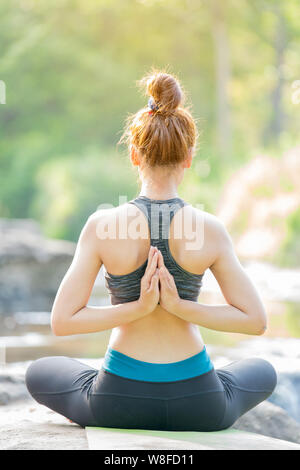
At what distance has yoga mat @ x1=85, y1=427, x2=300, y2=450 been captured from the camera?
1.80 meters

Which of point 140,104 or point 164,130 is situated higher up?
point 140,104

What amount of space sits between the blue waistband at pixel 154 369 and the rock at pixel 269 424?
73 cm

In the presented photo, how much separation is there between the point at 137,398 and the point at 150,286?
32cm

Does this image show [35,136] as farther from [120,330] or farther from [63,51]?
[120,330]

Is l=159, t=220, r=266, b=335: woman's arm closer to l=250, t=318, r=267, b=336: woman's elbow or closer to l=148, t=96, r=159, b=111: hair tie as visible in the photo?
l=250, t=318, r=267, b=336: woman's elbow

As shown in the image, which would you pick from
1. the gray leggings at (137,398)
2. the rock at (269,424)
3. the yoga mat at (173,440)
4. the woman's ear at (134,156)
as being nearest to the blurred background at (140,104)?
the rock at (269,424)

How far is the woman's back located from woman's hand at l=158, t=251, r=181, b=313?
41 millimetres

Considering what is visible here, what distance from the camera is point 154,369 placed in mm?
1975

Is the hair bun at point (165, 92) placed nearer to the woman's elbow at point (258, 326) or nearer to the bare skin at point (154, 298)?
the bare skin at point (154, 298)

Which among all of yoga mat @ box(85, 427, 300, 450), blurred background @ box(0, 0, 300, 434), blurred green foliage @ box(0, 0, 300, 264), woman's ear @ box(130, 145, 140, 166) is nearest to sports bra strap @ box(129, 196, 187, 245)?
woman's ear @ box(130, 145, 140, 166)

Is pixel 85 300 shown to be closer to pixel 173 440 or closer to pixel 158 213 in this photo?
pixel 158 213

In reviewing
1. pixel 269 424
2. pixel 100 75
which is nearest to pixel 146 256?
pixel 269 424

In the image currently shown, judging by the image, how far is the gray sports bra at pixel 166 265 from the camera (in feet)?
6.45

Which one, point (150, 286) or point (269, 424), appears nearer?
point (150, 286)
